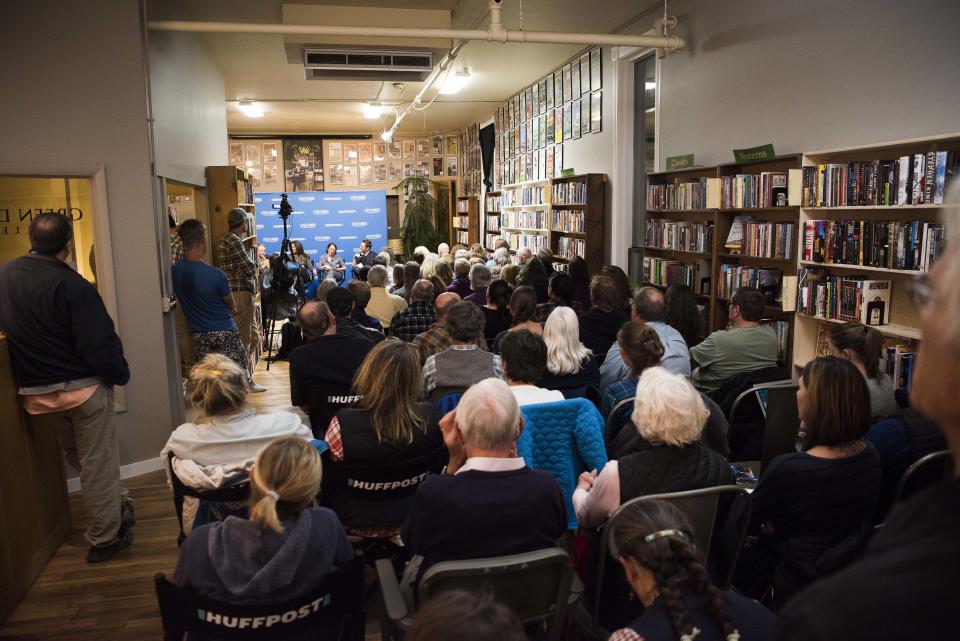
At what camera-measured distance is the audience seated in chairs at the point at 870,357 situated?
3.24 meters

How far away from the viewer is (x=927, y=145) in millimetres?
3883

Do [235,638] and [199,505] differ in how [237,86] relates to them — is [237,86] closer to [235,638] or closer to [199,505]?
[199,505]

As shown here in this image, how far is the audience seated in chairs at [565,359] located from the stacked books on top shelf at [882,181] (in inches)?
79.0

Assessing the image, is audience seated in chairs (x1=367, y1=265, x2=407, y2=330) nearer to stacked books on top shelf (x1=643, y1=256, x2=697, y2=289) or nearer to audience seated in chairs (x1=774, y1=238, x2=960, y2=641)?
stacked books on top shelf (x1=643, y1=256, x2=697, y2=289)

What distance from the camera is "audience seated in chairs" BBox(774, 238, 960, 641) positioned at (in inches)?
22.8

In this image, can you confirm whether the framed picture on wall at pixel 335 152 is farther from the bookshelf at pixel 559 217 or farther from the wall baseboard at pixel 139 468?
the wall baseboard at pixel 139 468

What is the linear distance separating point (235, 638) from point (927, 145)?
424cm

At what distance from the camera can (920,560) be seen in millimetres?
589

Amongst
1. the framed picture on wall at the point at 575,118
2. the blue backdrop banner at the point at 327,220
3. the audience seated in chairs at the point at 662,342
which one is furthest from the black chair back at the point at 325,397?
the blue backdrop banner at the point at 327,220

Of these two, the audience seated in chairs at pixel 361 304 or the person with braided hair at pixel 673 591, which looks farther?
the audience seated in chairs at pixel 361 304

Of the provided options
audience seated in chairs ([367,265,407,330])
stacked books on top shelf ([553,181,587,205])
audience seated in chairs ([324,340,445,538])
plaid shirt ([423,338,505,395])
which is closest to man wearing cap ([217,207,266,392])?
audience seated in chairs ([367,265,407,330])

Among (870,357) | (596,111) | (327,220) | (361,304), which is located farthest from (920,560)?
(327,220)

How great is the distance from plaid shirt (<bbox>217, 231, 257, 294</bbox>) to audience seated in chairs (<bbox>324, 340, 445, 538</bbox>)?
15.2ft

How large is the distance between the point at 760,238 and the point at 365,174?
42.7 feet
